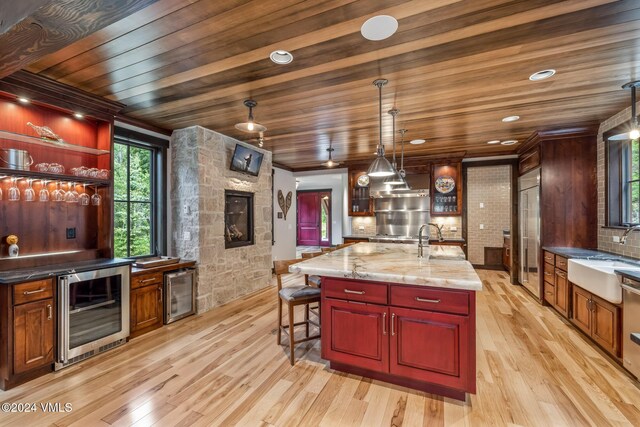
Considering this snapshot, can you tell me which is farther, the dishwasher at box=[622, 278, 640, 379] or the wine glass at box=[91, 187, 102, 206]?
the wine glass at box=[91, 187, 102, 206]

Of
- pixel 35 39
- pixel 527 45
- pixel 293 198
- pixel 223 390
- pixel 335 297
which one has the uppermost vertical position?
pixel 527 45

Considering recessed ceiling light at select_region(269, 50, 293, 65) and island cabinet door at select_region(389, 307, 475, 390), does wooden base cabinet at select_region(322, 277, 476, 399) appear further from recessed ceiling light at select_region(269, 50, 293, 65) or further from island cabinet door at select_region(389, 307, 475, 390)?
recessed ceiling light at select_region(269, 50, 293, 65)

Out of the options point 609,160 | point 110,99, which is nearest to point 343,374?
point 110,99

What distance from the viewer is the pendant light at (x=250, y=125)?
2.94 m

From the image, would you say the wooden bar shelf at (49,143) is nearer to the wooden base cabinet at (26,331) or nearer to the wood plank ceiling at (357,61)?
the wood plank ceiling at (357,61)

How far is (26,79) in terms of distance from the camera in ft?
8.25

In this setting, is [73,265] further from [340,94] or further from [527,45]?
[527,45]

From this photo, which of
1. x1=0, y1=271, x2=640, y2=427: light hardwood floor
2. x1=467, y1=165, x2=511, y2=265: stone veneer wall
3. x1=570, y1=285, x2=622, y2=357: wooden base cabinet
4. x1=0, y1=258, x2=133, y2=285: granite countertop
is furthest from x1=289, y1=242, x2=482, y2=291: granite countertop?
x1=467, y1=165, x2=511, y2=265: stone veneer wall

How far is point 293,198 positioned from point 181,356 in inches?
196

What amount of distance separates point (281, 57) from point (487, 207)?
19.4ft

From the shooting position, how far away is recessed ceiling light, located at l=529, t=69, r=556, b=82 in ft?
8.32

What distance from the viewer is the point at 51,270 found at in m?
2.56

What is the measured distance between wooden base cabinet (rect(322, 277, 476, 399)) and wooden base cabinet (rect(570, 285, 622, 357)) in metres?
1.68

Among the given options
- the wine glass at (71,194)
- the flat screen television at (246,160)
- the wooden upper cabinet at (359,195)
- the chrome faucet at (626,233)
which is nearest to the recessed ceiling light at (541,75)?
the chrome faucet at (626,233)
